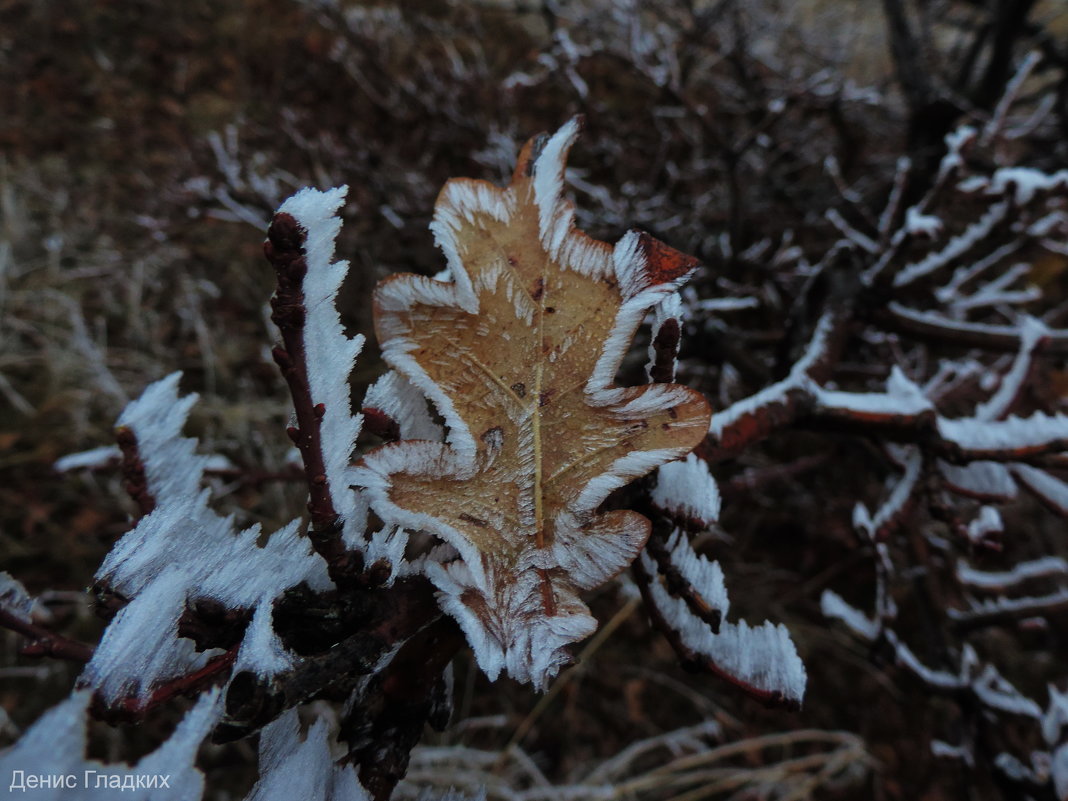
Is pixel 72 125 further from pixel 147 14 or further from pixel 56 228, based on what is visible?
pixel 147 14

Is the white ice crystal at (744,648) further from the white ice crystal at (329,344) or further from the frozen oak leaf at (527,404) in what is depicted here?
the white ice crystal at (329,344)

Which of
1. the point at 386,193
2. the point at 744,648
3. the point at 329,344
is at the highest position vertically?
the point at 329,344

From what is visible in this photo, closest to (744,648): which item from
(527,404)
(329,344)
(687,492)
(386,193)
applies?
(687,492)

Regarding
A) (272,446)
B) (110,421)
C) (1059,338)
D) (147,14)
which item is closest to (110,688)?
(1059,338)

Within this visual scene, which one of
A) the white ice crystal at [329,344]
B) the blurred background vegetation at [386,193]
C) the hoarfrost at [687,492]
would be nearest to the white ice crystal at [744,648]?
the hoarfrost at [687,492]

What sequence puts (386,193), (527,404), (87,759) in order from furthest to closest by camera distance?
(386,193) → (527,404) → (87,759)

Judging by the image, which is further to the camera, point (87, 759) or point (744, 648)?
point (744, 648)

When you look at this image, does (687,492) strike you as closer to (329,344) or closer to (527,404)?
(527,404)
